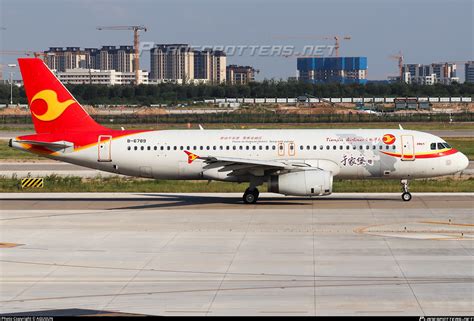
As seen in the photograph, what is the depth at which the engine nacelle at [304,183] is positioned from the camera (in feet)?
129

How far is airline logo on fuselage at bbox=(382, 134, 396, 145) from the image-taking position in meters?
41.9

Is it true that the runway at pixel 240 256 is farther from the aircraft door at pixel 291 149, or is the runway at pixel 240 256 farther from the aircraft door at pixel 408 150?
the aircraft door at pixel 291 149

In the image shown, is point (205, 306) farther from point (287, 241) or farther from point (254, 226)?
point (254, 226)

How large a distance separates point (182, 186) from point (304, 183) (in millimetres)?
11724

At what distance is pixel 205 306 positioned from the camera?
68.5 feet

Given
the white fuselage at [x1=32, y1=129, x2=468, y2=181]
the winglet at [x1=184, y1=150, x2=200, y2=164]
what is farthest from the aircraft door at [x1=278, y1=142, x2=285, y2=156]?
the winglet at [x1=184, y1=150, x2=200, y2=164]

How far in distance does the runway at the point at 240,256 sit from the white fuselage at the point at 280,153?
1602mm

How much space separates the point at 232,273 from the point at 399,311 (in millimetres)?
6130

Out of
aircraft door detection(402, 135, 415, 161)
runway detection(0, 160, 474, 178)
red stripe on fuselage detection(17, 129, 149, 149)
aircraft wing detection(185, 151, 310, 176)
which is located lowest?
runway detection(0, 160, 474, 178)

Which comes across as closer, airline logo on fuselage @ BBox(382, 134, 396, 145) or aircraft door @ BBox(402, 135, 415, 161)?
aircraft door @ BBox(402, 135, 415, 161)

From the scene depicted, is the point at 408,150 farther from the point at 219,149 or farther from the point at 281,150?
the point at 219,149

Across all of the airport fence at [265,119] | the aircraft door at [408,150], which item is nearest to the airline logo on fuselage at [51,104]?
the aircraft door at [408,150]

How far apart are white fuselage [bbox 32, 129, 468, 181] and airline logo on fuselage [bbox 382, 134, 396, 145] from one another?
0.15 metres

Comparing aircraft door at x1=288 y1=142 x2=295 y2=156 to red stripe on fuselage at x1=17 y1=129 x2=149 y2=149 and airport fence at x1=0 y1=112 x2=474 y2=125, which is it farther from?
airport fence at x1=0 y1=112 x2=474 y2=125
